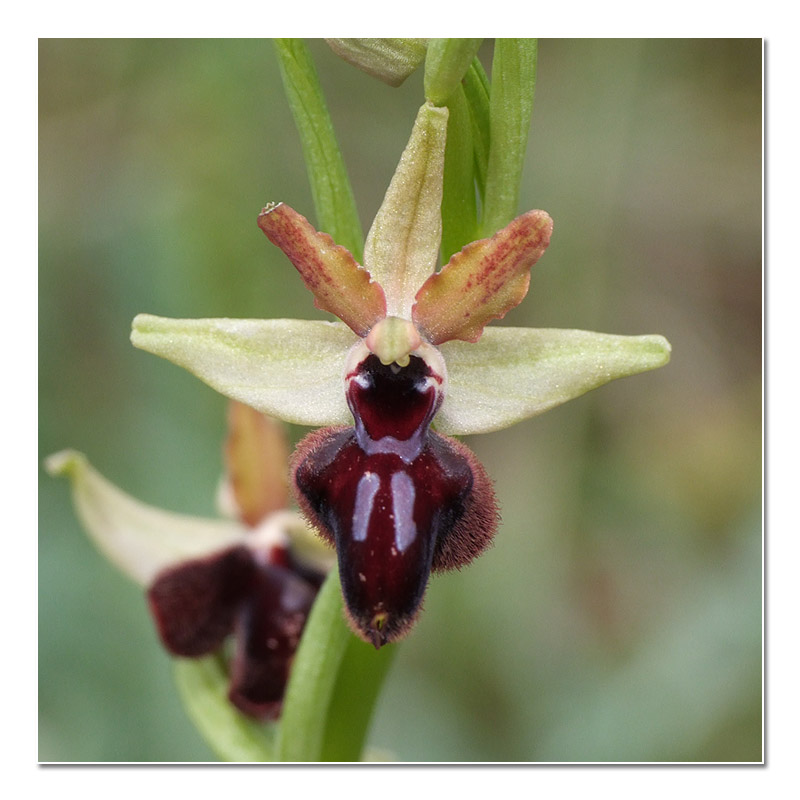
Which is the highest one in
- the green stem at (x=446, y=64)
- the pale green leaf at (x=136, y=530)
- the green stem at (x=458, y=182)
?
the green stem at (x=446, y=64)

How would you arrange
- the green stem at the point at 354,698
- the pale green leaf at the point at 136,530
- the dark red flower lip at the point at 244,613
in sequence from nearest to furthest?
the green stem at the point at 354,698 → the dark red flower lip at the point at 244,613 → the pale green leaf at the point at 136,530

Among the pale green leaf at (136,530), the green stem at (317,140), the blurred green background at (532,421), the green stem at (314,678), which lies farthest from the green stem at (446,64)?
the blurred green background at (532,421)

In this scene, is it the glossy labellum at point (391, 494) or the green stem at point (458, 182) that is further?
the green stem at point (458, 182)

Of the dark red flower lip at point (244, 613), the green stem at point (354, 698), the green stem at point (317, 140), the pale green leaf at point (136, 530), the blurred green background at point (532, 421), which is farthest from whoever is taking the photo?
the blurred green background at point (532, 421)

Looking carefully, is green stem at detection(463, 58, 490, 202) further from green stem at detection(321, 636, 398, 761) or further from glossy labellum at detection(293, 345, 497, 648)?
green stem at detection(321, 636, 398, 761)

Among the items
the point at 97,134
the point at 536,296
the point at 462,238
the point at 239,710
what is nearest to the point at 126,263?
the point at 97,134

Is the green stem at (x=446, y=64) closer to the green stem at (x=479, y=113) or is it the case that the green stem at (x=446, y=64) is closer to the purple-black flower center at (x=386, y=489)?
the green stem at (x=479, y=113)

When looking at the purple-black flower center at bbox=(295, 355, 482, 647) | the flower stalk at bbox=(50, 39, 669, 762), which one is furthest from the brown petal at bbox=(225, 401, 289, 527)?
the purple-black flower center at bbox=(295, 355, 482, 647)
